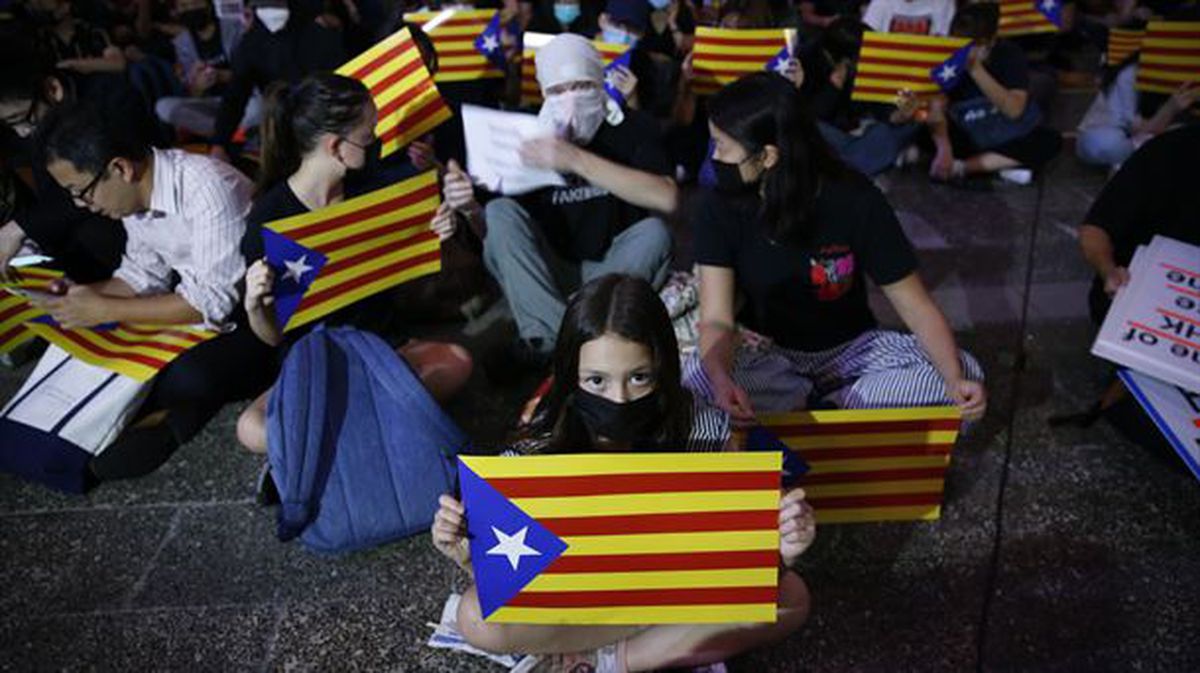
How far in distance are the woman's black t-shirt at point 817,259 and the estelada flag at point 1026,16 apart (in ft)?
12.9

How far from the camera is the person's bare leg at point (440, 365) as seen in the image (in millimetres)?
3098

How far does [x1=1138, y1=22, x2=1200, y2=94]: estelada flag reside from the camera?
438cm

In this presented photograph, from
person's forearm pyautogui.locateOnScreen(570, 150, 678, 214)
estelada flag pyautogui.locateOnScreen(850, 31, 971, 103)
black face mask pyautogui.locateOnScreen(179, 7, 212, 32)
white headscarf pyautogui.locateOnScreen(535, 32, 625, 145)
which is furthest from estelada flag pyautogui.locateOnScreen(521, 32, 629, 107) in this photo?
black face mask pyautogui.locateOnScreen(179, 7, 212, 32)

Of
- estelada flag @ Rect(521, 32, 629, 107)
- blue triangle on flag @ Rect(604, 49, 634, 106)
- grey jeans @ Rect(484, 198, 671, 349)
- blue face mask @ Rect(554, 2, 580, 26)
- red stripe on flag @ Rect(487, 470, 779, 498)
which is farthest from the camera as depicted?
blue face mask @ Rect(554, 2, 580, 26)

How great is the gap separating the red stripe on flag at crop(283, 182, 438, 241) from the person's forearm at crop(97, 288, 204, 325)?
0.78 metres

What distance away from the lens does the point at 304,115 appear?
268 centimetres

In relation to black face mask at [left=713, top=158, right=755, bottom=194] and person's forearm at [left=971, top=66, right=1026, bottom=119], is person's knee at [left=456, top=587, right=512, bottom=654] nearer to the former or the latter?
black face mask at [left=713, top=158, right=755, bottom=194]

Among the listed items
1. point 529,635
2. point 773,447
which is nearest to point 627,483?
point 529,635

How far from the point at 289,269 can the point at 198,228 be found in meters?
0.58

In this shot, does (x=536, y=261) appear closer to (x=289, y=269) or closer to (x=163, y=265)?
(x=289, y=269)

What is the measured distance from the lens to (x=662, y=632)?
2.04 m

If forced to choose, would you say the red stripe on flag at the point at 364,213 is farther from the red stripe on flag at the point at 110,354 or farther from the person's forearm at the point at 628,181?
the red stripe on flag at the point at 110,354

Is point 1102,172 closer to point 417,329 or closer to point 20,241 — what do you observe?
point 417,329

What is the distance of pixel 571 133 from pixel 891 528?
6.19 ft
